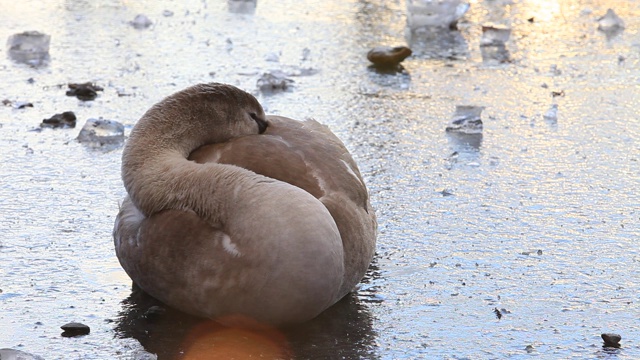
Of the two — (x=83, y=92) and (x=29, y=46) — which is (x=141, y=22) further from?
(x=83, y=92)

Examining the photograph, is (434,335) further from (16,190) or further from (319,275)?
(16,190)

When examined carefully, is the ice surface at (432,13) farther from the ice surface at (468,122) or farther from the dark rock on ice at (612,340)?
the dark rock on ice at (612,340)

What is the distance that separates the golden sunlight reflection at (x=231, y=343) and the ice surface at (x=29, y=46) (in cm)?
486

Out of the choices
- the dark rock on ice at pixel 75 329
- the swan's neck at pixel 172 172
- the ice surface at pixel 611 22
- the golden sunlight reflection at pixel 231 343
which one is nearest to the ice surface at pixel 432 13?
the ice surface at pixel 611 22

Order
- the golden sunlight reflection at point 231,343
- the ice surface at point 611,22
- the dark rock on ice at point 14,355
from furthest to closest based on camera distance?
the ice surface at point 611,22
the golden sunlight reflection at point 231,343
the dark rock on ice at point 14,355

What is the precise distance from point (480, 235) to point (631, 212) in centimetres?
83

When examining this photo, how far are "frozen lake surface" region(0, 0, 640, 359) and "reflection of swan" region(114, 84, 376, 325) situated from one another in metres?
0.17

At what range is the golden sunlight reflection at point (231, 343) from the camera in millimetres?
3523

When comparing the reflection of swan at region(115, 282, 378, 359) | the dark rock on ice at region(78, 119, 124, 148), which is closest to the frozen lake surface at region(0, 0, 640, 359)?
the reflection of swan at region(115, 282, 378, 359)

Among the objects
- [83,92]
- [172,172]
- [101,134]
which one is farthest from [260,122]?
[83,92]

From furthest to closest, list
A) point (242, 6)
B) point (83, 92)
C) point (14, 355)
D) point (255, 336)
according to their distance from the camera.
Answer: point (242, 6) < point (83, 92) < point (255, 336) < point (14, 355)

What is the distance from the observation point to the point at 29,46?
320 inches

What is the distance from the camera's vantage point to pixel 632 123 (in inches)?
258

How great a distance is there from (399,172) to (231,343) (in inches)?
86.1
